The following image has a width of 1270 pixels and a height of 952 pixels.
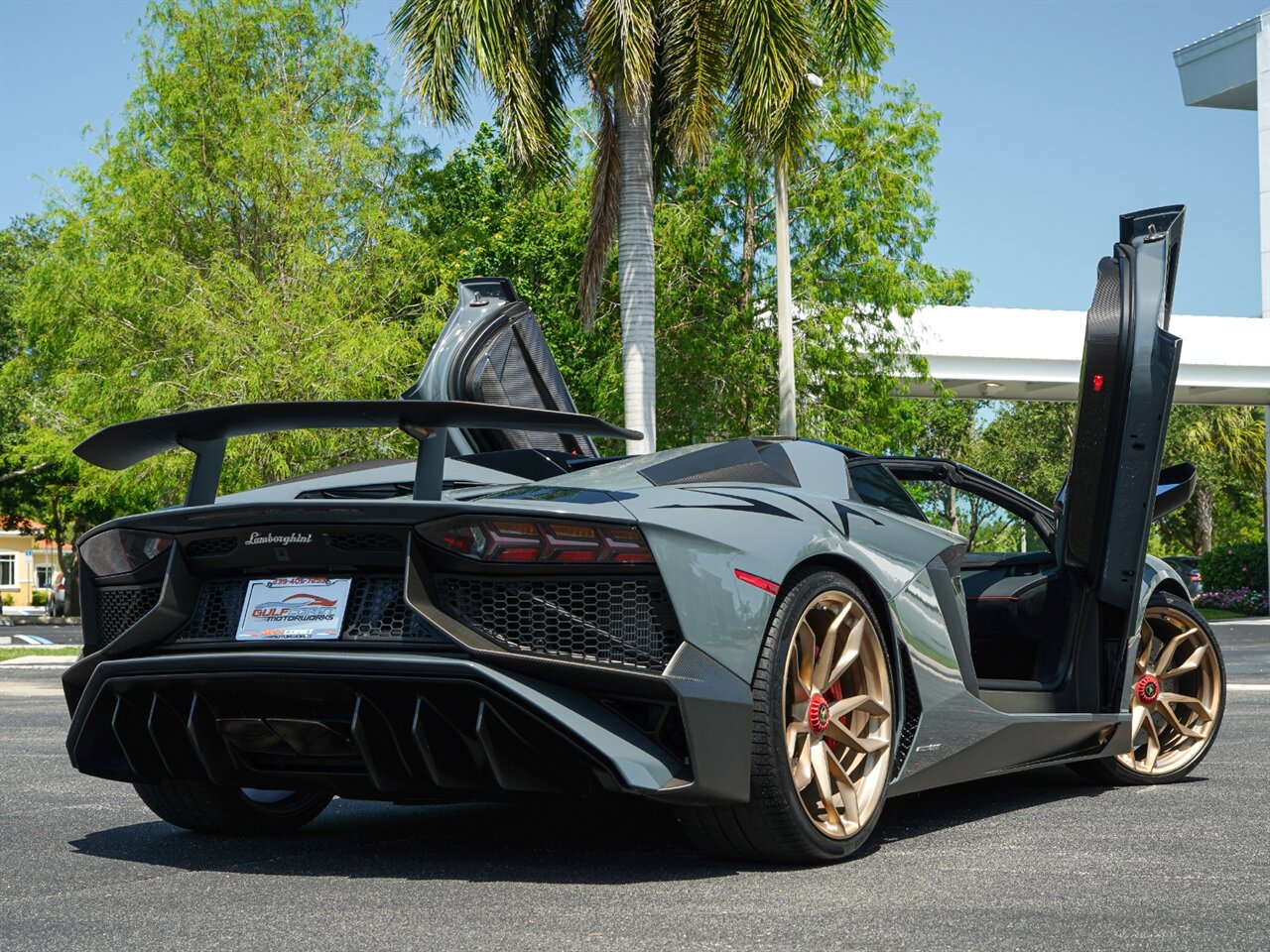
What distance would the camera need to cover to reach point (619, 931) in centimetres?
342

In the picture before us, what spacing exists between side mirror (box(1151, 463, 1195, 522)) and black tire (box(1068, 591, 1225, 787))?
1.37ft

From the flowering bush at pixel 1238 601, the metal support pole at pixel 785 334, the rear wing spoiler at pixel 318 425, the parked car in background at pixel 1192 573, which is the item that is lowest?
the flowering bush at pixel 1238 601

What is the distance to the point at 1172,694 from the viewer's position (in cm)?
629

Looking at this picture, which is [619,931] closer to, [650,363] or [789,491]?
[789,491]

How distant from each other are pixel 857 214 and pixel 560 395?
1843cm

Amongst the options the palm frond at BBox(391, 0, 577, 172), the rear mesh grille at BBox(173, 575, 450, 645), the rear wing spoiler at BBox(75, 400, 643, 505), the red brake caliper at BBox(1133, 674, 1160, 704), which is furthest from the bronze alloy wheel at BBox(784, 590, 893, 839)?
the palm frond at BBox(391, 0, 577, 172)

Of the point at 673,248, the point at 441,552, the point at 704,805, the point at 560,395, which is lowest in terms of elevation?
the point at 704,805

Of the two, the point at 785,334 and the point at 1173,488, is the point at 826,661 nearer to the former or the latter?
the point at 1173,488

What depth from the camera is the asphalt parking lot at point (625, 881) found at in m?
3.39

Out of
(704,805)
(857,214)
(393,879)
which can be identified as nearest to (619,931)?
(704,805)

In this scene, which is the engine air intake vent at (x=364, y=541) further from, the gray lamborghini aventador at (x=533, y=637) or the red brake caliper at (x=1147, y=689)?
the red brake caliper at (x=1147, y=689)

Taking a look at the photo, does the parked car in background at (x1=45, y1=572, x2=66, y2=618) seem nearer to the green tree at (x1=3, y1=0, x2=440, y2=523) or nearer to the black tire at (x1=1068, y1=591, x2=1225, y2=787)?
the green tree at (x1=3, y1=0, x2=440, y2=523)

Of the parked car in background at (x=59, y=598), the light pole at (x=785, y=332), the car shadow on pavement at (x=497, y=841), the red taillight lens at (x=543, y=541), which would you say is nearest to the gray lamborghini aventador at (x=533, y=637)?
the red taillight lens at (x=543, y=541)

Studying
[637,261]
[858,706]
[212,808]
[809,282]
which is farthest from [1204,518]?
[212,808]
